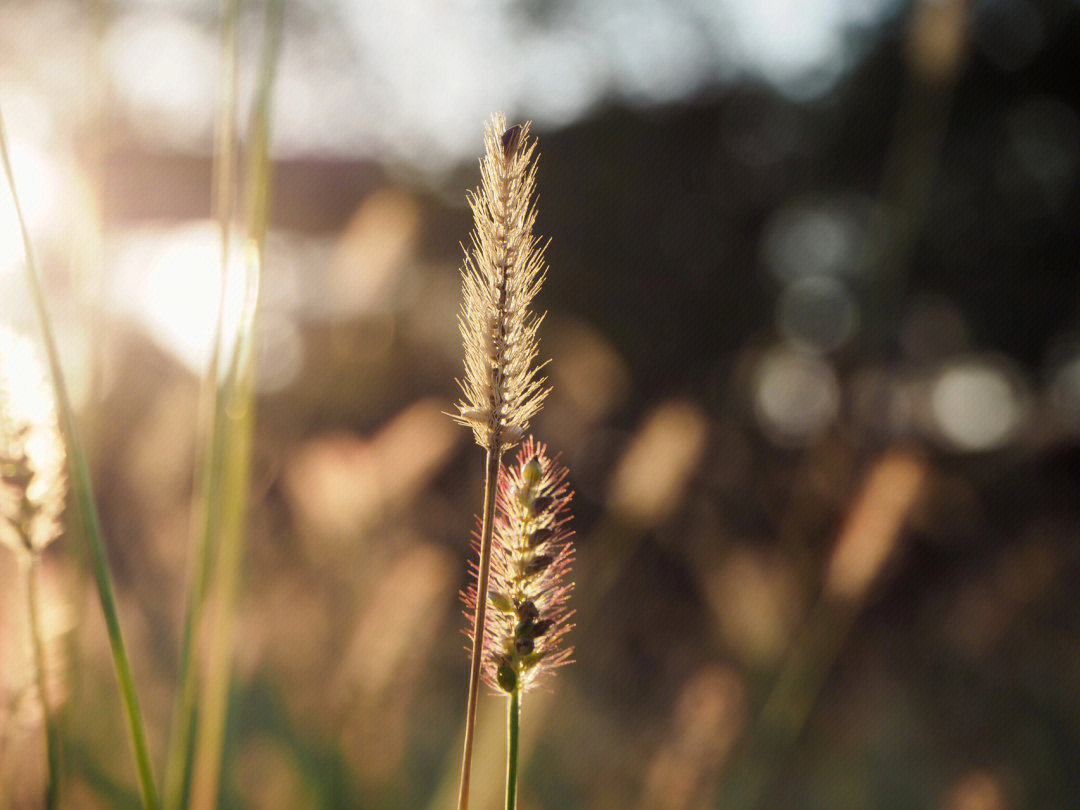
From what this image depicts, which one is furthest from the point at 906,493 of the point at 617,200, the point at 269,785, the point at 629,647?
the point at 617,200

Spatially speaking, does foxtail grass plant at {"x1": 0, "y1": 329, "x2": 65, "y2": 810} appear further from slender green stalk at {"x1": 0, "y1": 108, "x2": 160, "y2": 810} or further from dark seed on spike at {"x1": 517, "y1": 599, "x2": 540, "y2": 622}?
dark seed on spike at {"x1": 517, "y1": 599, "x2": 540, "y2": 622}

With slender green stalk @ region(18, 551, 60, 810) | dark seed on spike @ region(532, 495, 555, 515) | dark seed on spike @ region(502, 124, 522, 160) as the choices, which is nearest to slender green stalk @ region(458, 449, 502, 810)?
dark seed on spike @ region(532, 495, 555, 515)

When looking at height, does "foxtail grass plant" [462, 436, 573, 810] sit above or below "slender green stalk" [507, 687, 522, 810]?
above

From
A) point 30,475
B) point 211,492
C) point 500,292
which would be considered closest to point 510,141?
point 500,292

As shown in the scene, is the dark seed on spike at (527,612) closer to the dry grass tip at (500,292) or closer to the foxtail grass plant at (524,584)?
the foxtail grass plant at (524,584)

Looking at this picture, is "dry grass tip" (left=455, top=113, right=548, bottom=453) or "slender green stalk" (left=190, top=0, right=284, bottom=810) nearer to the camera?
"dry grass tip" (left=455, top=113, right=548, bottom=453)

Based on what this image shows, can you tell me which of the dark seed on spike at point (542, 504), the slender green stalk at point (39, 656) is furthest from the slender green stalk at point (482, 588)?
the slender green stalk at point (39, 656)
